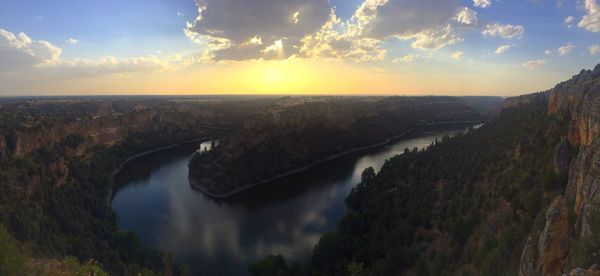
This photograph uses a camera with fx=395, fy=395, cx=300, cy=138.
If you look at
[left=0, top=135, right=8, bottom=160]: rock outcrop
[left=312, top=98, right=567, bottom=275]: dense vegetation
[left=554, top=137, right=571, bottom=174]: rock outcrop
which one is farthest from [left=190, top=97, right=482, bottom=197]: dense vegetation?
[left=554, top=137, right=571, bottom=174]: rock outcrop

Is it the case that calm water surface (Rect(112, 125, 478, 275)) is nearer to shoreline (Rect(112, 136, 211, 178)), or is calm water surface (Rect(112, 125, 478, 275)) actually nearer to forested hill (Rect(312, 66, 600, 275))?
shoreline (Rect(112, 136, 211, 178))

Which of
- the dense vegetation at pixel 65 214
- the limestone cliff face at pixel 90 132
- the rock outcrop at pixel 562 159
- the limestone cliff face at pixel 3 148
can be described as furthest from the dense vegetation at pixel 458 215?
the limestone cliff face at pixel 90 132

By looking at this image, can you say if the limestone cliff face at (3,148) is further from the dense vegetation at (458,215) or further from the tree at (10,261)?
the dense vegetation at (458,215)

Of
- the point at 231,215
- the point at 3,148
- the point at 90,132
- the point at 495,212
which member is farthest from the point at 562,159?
the point at 90,132

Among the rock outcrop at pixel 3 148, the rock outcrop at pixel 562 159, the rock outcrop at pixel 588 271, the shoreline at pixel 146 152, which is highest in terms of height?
the rock outcrop at pixel 562 159

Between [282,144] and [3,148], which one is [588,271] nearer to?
[3,148]

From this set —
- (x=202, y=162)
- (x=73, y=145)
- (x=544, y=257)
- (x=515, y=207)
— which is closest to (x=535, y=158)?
(x=515, y=207)
